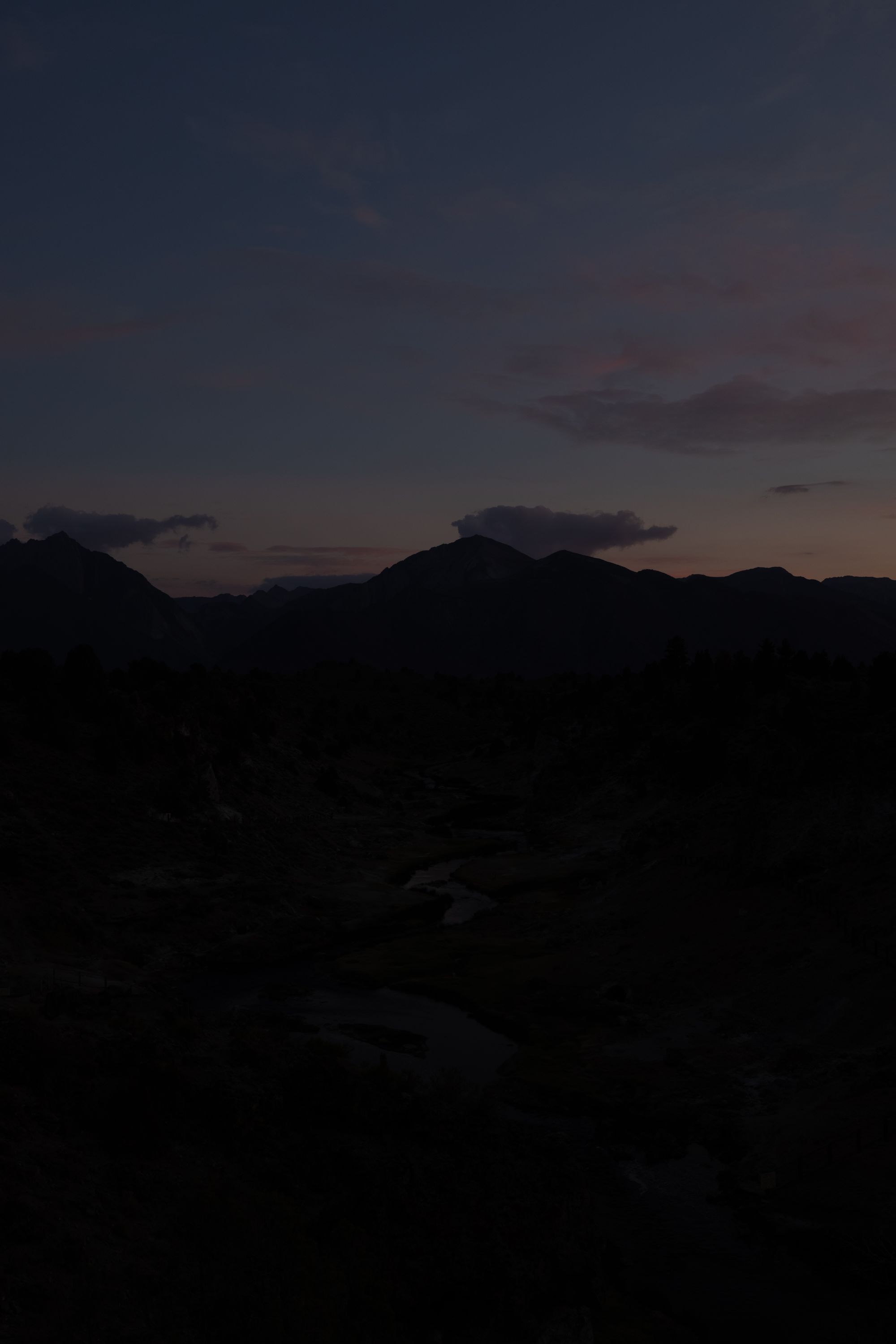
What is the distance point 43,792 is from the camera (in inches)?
3063

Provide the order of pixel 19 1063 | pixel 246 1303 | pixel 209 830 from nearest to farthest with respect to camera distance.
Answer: pixel 246 1303 → pixel 19 1063 → pixel 209 830

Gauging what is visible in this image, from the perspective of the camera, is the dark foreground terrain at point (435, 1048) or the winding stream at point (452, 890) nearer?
the dark foreground terrain at point (435, 1048)

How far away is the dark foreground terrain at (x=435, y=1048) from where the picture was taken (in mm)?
27297

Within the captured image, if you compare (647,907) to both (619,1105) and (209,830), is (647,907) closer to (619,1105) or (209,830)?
(619,1105)

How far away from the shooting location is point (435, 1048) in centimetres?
4934

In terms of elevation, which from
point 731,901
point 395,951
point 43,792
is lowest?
point 395,951

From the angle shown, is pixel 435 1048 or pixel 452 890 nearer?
pixel 435 1048

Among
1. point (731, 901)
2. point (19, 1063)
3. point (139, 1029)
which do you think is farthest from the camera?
point (731, 901)

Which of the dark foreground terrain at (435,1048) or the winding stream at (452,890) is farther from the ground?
the dark foreground terrain at (435,1048)

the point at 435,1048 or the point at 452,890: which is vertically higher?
the point at 435,1048

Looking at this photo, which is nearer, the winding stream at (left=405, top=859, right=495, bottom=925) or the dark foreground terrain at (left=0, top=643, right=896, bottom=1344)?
the dark foreground terrain at (left=0, top=643, right=896, bottom=1344)

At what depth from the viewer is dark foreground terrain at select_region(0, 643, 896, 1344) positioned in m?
27.3

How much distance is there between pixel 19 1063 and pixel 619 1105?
24.7 metres

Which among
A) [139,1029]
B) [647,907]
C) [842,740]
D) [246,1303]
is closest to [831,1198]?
[246,1303]
